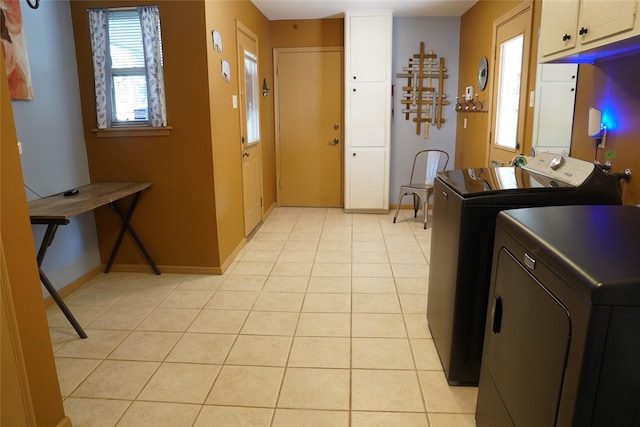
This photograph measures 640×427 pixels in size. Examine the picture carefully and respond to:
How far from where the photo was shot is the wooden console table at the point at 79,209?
251 centimetres

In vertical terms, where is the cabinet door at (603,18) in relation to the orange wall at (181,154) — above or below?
above

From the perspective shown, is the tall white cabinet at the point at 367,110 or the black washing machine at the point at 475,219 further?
the tall white cabinet at the point at 367,110

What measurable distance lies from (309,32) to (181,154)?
10.0ft

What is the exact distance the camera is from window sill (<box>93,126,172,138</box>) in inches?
138

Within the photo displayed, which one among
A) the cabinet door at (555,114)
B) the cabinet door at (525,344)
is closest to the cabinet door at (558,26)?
the cabinet door at (555,114)

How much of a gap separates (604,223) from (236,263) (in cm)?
315

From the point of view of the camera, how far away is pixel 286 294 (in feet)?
10.8

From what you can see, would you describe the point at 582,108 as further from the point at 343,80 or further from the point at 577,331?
the point at 343,80

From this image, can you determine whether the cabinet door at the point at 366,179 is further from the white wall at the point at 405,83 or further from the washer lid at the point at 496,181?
the washer lid at the point at 496,181

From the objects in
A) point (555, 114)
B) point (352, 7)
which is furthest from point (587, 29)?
point (352, 7)

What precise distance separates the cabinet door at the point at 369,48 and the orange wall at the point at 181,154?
1887mm

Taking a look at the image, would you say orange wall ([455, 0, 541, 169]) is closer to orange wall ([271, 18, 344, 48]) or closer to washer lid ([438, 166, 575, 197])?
washer lid ([438, 166, 575, 197])

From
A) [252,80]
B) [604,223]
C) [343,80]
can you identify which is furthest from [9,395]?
[343,80]

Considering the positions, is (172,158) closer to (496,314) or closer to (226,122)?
(226,122)
